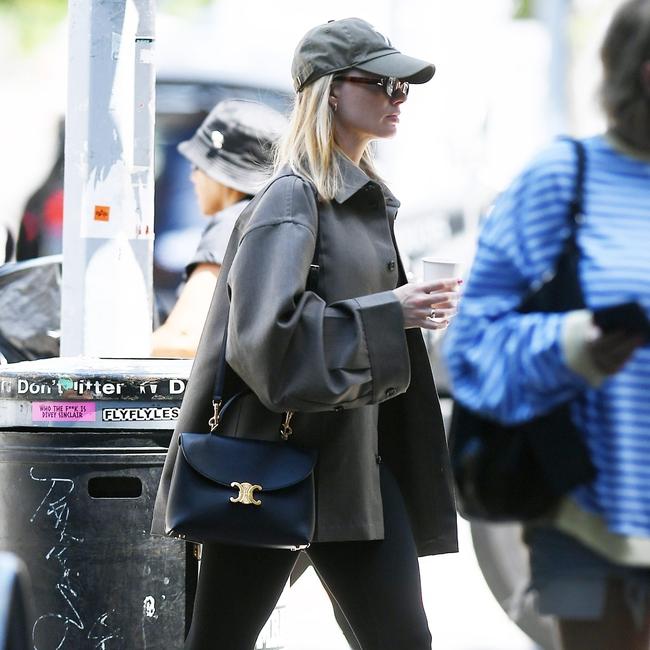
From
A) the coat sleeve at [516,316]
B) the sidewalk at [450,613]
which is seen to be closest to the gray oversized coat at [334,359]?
the coat sleeve at [516,316]

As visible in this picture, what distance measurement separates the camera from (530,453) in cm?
230

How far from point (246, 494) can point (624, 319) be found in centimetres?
133

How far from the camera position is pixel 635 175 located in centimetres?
238

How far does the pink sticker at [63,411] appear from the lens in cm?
407

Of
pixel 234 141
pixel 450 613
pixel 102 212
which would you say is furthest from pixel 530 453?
pixel 234 141

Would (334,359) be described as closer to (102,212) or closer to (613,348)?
(613,348)

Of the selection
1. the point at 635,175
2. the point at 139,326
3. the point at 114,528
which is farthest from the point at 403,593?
the point at 139,326

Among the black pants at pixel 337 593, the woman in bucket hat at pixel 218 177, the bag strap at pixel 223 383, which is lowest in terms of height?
the woman in bucket hat at pixel 218 177

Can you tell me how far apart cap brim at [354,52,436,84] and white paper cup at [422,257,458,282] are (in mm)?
494

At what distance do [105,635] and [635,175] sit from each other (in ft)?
7.52

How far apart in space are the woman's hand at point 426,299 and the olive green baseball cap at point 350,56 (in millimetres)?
556

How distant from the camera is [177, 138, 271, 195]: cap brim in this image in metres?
7.99

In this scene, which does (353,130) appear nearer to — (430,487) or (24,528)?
(430,487)

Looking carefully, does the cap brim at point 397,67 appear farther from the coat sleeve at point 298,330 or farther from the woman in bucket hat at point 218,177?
the woman in bucket hat at point 218,177
